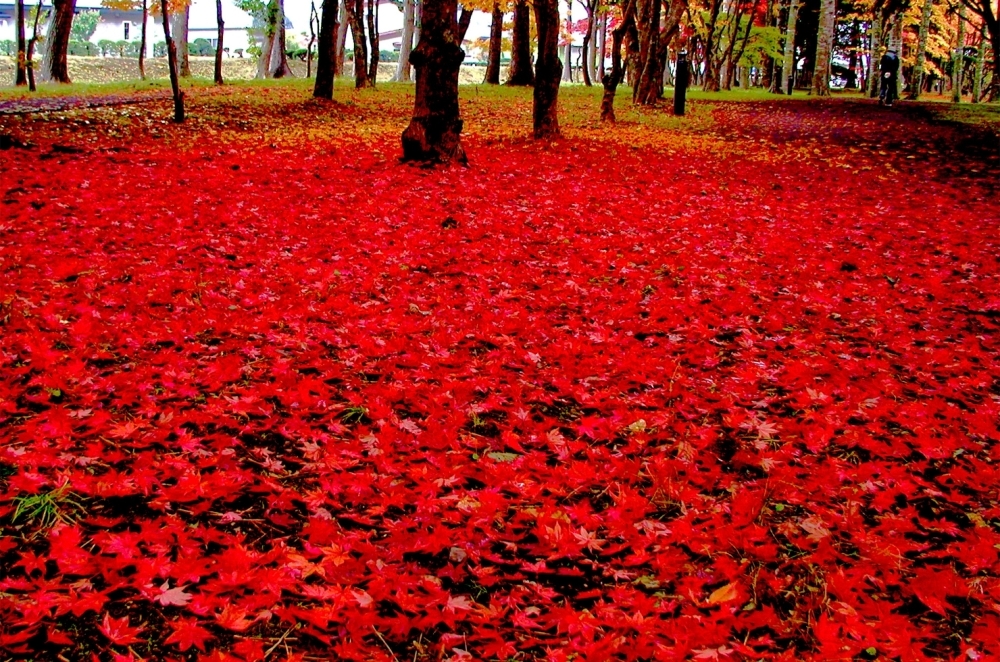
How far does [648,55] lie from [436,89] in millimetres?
13649

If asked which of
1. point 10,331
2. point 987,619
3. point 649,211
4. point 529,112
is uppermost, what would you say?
point 529,112

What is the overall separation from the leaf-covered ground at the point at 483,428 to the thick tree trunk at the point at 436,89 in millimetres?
1676

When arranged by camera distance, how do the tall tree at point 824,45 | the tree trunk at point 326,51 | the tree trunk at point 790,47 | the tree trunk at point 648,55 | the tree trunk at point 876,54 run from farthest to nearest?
the tree trunk at point 876,54
the tree trunk at point 790,47
the tall tree at point 824,45
the tree trunk at point 648,55
the tree trunk at point 326,51

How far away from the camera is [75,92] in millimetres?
19719

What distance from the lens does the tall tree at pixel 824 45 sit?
2705cm

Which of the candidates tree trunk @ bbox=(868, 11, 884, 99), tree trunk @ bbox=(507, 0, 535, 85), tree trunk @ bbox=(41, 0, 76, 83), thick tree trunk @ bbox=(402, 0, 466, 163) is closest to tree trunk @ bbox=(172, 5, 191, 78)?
tree trunk @ bbox=(41, 0, 76, 83)

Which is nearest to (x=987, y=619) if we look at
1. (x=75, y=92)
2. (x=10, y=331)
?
(x=10, y=331)

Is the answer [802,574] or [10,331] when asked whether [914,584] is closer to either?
[802,574]

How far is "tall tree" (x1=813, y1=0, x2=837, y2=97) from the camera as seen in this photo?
27047 millimetres

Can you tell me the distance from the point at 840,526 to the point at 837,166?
11.5m

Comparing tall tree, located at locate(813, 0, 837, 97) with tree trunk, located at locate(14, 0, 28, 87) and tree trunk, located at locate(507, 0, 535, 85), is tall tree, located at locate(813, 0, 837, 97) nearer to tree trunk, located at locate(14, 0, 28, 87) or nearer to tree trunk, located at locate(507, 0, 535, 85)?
tree trunk, located at locate(507, 0, 535, 85)

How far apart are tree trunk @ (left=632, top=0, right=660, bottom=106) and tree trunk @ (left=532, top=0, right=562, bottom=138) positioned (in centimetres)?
910

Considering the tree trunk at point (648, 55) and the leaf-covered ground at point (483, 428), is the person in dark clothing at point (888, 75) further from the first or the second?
the leaf-covered ground at point (483, 428)

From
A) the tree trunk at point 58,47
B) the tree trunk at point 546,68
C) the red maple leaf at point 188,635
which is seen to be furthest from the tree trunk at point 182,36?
the red maple leaf at point 188,635
